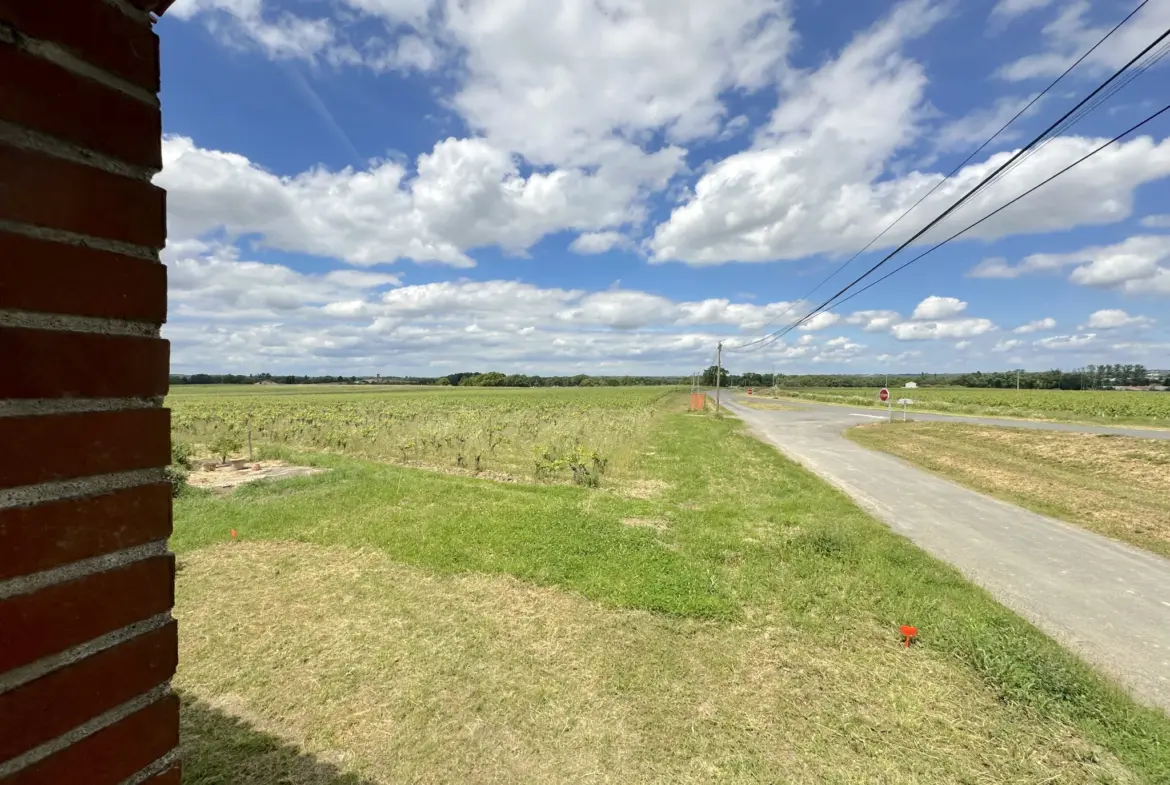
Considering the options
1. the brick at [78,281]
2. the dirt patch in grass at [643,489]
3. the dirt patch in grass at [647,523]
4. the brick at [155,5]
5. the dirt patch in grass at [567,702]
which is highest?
the brick at [155,5]

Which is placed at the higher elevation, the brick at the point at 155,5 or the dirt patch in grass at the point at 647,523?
the brick at the point at 155,5

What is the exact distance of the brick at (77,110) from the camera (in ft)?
2.64

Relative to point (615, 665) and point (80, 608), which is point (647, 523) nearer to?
point (615, 665)

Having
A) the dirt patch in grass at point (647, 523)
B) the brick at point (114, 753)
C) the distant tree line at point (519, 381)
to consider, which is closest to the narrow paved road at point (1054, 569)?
the dirt patch in grass at point (647, 523)

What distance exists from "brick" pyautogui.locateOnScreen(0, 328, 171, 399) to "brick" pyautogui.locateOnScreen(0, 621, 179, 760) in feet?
1.50

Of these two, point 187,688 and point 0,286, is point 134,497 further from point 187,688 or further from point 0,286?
point 187,688

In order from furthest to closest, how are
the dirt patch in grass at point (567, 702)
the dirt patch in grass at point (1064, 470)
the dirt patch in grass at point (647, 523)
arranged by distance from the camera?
the dirt patch in grass at point (1064, 470)
the dirt patch in grass at point (647, 523)
the dirt patch in grass at point (567, 702)

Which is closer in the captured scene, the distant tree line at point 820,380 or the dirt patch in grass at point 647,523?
the dirt patch in grass at point 647,523

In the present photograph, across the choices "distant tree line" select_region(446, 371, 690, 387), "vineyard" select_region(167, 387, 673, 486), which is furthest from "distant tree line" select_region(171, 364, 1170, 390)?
"vineyard" select_region(167, 387, 673, 486)

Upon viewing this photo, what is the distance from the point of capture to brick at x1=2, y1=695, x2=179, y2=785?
2.82ft

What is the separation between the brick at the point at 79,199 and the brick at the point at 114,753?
0.90m

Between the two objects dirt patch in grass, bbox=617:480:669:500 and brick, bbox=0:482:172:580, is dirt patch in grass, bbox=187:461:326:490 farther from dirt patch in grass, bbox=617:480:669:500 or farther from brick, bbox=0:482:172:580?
brick, bbox=0:482:172:580

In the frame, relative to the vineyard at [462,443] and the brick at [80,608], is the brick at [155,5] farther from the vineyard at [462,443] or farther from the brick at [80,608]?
the vineyard at [462,443]

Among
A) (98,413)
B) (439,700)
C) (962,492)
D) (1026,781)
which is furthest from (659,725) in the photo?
(962,492)
